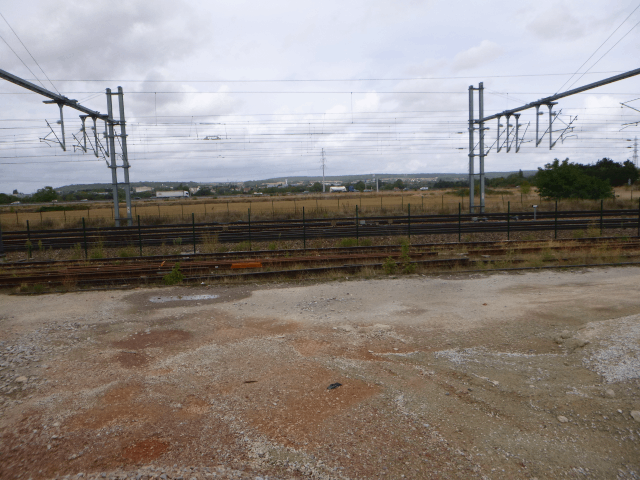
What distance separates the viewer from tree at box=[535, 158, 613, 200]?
40.6 m

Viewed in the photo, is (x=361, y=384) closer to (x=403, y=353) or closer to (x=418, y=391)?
(x=418, y=391)

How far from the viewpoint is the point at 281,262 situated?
17.6 metres

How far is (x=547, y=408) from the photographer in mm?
6102

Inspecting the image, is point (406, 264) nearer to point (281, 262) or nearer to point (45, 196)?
point (281, 262)

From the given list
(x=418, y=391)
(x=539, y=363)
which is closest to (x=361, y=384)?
(x=418, y=391)

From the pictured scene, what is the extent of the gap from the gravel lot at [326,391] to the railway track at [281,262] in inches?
152

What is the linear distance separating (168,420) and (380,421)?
279 cm

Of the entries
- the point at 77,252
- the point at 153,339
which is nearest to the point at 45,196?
the point at 77,252

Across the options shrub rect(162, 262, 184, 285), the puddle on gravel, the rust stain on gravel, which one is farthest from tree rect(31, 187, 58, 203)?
the rust stain on gravel

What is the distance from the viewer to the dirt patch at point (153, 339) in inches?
351

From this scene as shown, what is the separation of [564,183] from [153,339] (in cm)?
4104

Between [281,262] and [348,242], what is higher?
[348,242]

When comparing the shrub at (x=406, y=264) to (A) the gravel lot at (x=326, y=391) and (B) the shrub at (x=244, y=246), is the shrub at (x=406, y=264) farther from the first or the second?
(B) the shrub at (x=244, y=246)

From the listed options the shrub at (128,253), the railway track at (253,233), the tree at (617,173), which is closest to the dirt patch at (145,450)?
the shrub at (128,253)
